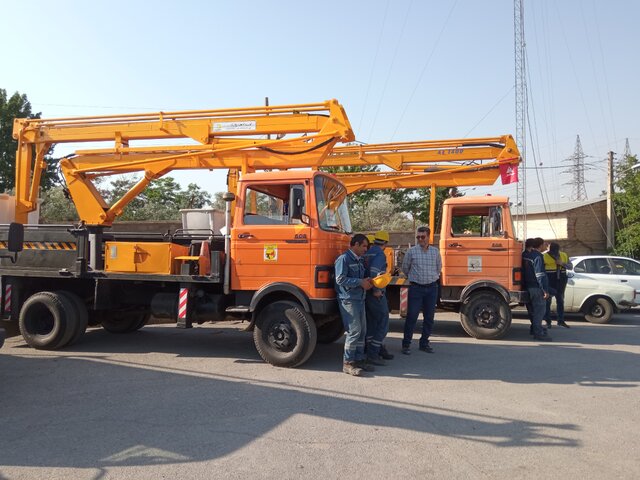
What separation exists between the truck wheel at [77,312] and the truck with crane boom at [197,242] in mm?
18

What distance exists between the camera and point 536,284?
29.1 feet

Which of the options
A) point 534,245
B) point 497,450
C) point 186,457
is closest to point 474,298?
point 534,245

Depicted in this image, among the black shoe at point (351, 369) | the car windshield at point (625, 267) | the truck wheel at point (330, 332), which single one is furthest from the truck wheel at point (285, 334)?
the car windshield at point (625, 267)

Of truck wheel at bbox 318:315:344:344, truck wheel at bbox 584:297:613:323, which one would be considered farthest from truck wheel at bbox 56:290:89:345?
truck wheel at bbox 584:297:613:323

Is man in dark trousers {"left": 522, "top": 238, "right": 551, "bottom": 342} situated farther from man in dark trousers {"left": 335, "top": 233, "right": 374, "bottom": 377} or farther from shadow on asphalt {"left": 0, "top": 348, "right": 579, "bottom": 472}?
shadow on asphalt {"left": 0, "top": 348, "right": 579, "bottom": 472}

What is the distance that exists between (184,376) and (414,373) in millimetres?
2916

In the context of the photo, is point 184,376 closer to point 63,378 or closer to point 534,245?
point 63,378

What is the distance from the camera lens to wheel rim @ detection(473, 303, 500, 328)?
8.99m

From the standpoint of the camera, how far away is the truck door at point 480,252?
29.8 feet

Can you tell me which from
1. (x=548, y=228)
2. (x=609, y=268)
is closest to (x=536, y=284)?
(x=609, y=268)

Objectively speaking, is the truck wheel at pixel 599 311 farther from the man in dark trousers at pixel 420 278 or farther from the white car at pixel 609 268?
the man in dark trousers at pixel 420 278

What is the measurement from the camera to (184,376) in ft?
20.4

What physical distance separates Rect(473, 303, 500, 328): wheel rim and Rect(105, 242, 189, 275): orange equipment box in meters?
5.23

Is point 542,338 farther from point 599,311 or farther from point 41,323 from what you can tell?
A: point 41,323
